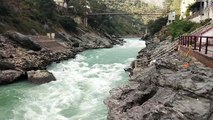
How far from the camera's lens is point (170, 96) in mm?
12992

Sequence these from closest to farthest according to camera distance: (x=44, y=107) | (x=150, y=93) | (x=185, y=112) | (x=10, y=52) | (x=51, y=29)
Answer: (x=185, y=112) → (x=150, y=93) → (x=44, y=107) → (x=10, y=52) → (x=51, y=29)

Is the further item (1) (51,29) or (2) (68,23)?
(2) (68,23)

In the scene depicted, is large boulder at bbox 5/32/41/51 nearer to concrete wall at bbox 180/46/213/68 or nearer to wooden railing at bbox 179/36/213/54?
wooden railing at bbox 179/36/213/54

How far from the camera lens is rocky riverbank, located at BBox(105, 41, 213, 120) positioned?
1162 cm

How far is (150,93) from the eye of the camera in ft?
50.5

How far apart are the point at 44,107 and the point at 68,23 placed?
57.1 m

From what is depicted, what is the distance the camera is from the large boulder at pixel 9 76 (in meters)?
28.7

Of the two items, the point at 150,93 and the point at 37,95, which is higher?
the point at 150,93

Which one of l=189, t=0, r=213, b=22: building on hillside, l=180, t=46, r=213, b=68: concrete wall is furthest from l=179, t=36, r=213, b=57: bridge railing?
l=189, t=0, r=213, b=22: building on hillside

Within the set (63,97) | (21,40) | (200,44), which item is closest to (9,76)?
(63,97)

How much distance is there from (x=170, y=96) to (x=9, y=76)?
19.5 m

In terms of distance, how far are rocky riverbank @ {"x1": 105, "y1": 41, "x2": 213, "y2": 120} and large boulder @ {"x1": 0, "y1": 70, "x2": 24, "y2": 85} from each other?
13898 millimetres

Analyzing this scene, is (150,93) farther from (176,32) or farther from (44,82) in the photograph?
(176,32)

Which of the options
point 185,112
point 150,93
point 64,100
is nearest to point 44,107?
point 64,100
